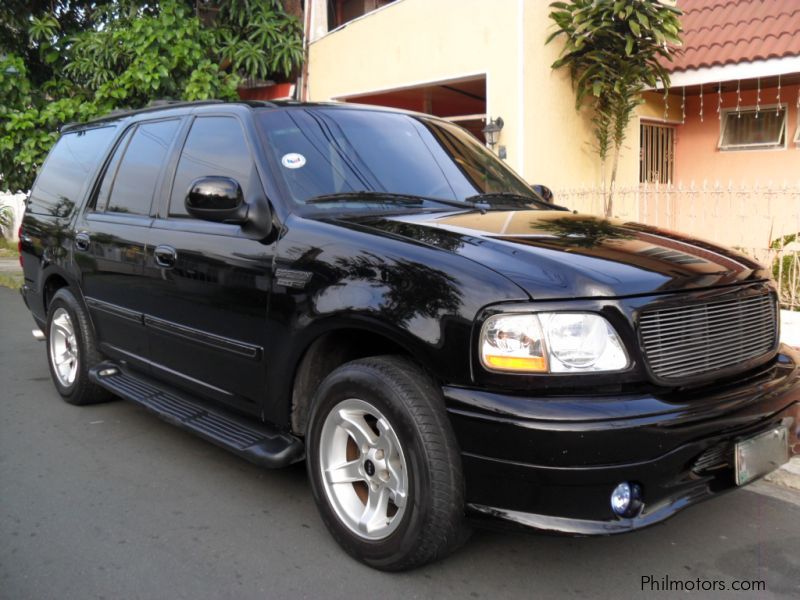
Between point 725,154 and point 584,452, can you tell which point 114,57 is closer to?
point 725,154

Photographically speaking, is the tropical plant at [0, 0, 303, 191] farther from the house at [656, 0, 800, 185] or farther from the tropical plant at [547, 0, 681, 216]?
the house at [656, 0, 800, 185]

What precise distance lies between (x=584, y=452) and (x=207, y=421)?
2130mm

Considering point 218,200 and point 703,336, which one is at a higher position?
point 218,200

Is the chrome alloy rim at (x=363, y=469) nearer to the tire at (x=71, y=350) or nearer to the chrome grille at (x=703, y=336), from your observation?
the chrome grille at (x=703, y=336)

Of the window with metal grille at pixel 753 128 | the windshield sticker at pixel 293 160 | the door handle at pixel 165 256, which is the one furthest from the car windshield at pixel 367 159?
the window with metal grille at pixel 753 128

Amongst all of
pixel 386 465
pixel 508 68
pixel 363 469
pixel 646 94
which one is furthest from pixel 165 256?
pixel 646 94

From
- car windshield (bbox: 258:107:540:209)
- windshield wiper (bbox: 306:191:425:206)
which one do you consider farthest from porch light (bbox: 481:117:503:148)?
windshield wiper (bbox: 306:191:425:206)

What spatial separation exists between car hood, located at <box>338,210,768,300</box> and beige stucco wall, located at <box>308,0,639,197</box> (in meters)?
6.34

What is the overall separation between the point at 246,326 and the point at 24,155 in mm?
8791

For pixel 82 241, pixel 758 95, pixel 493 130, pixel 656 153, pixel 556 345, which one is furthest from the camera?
pixel 656 153

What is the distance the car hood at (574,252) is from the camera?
2.79 meters

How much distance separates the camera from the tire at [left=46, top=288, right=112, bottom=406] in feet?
17.4

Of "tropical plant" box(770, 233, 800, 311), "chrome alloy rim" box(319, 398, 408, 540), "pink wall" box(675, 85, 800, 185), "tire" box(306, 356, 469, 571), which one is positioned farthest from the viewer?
"pink wall" box(675, 85, 800, 185)

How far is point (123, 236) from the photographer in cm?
467
